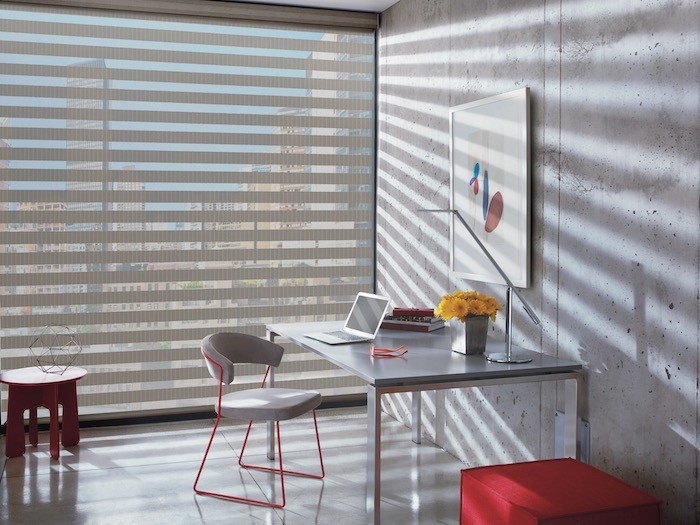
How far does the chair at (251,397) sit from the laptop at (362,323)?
29 centimetres

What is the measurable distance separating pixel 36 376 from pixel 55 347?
21.0 inches

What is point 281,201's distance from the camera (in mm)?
5227

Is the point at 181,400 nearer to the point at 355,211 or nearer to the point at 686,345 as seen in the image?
the point at 355,211

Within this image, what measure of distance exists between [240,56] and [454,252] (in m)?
2.06

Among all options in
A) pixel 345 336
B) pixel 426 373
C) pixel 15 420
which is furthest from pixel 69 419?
pixel 426 373

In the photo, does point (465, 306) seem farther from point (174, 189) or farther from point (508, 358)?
point (174, 189)

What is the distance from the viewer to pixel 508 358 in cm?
316

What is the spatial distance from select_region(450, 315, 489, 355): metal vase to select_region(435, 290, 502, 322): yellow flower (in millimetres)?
26

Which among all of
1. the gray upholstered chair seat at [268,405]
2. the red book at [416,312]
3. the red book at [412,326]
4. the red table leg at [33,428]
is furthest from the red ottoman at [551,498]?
the red table leg at [33,428]

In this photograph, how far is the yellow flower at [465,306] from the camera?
3.29 m

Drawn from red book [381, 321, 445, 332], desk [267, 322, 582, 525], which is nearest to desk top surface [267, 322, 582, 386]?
desk [267, 322, 582, 525]

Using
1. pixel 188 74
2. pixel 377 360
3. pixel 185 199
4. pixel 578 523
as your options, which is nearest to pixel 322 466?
pixel 377 360

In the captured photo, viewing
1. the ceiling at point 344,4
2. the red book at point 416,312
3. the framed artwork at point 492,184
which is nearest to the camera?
the framed artwork at point 492,184

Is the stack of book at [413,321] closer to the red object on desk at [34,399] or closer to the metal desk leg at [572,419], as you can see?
the metal desk leg at [572,419]
